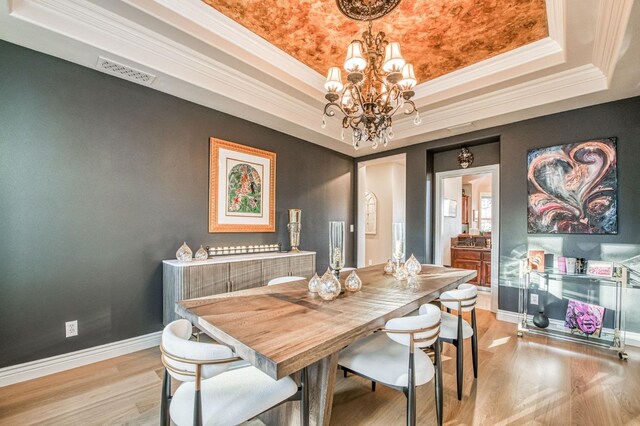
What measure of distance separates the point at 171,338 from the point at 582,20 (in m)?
3.49

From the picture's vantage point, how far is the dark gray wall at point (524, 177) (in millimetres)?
2967

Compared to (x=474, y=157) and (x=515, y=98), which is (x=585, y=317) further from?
(x=515, y=98)

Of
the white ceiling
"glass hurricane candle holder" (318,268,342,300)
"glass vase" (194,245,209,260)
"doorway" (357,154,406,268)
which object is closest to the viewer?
"glass hurricane candle holder" (318,268,342,300)

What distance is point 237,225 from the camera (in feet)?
11.6

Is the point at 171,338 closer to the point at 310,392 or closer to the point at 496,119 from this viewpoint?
the point at 310,392

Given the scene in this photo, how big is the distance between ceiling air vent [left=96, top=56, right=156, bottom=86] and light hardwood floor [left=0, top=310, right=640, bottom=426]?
264 centimetres

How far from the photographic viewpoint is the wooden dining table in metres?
1.02

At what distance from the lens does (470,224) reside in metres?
7.00

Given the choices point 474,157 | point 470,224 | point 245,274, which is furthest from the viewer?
point 470,224

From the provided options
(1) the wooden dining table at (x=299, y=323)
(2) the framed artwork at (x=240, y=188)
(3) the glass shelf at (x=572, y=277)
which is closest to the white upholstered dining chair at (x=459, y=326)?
(1) the wooden dining table at (x=299, y=323)

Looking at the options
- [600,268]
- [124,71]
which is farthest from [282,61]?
[600,268]

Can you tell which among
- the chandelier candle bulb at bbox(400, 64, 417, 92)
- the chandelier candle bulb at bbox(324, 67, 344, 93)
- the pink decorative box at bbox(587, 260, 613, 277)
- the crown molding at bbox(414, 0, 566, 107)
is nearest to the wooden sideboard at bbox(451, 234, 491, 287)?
the pink decorative box at bbox(587, 260, 613, 277)

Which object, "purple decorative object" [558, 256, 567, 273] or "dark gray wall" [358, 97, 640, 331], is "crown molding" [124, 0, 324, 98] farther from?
"purple decorative object" [558, 256, 567, 273]

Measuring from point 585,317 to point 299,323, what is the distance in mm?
3454
